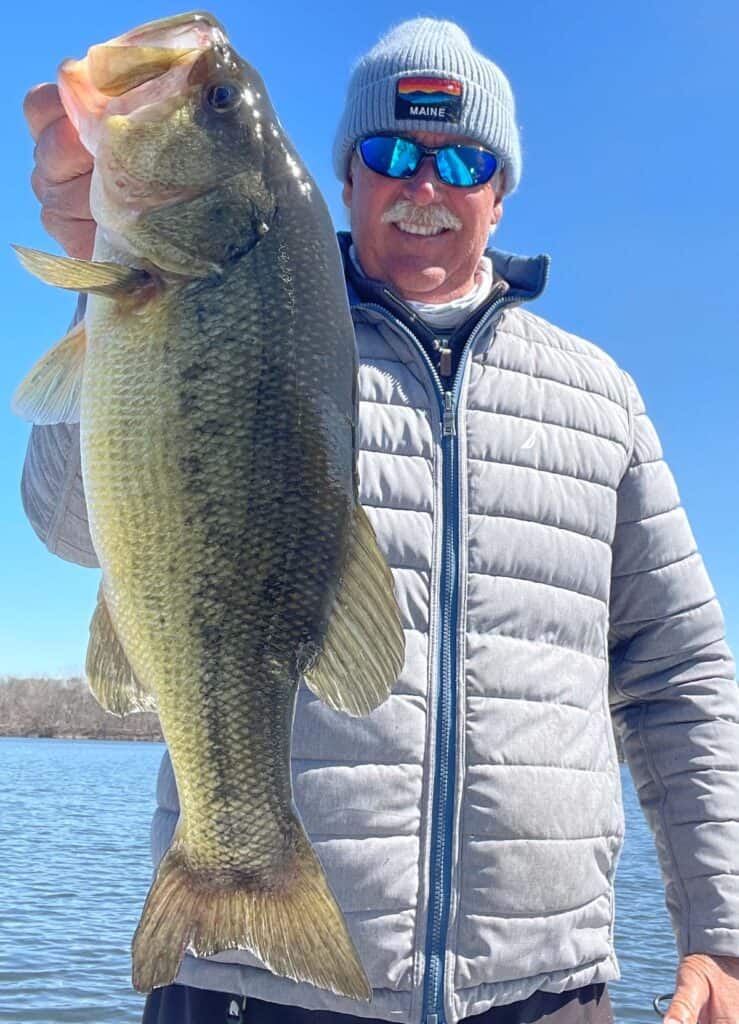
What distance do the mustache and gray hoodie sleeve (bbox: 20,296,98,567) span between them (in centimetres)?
125

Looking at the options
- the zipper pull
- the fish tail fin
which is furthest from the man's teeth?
the fish tail fin

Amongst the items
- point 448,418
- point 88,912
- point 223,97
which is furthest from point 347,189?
point 88,912

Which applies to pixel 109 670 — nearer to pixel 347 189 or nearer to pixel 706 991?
pixel 706 991

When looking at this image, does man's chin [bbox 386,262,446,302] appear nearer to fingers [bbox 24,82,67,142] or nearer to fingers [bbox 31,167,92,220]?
fingers [bbox 31,167,92,220]

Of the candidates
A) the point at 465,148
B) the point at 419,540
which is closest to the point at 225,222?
the point at 419,540

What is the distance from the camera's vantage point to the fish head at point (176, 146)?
189 centimetres

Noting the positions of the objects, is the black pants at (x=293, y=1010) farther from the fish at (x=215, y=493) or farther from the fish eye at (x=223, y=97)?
the fish eye at (x=223, y=97)

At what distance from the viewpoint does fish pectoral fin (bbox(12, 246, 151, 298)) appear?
1.73m

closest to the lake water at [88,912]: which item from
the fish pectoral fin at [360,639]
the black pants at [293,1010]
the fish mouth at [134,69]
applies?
the black pants at [293,1010]

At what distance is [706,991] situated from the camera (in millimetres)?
2732

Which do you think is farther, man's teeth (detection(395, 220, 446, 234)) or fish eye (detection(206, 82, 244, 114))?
man's teeth (detection(395, 220, 446, 234))

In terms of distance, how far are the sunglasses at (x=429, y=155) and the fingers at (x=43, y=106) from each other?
1.37m

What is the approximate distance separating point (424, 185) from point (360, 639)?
67.8 inches

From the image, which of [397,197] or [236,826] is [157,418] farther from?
[397,197]
